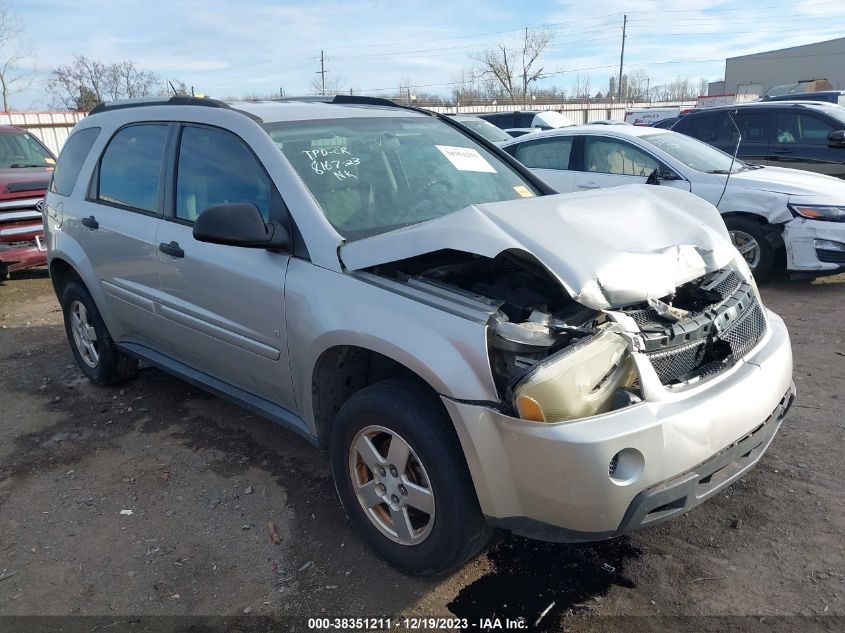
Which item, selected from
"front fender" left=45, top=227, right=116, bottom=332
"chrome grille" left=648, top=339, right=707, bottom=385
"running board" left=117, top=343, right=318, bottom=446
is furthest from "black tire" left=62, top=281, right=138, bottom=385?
"chrome grille" left=648, top=339, right=707, bottom=385

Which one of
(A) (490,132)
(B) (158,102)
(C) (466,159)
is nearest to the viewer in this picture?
(C) (466,159)

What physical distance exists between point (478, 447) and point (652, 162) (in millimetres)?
5736

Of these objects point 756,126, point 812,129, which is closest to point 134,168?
point 756,126

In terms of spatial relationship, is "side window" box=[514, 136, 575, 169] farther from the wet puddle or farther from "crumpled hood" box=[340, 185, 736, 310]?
the wet puddle

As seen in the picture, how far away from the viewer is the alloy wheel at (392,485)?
8.29 feet

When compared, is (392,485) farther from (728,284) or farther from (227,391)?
(728,284)

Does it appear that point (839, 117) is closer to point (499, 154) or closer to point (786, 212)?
point (786, 212)

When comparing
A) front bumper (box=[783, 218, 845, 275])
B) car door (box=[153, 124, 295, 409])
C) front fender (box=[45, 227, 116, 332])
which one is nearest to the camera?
car door (box=[153, 124, 295, 409])

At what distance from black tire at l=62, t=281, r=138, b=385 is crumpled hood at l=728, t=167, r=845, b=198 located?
5.91m

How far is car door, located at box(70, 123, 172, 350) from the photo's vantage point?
12.5 ft

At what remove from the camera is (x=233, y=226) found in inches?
109

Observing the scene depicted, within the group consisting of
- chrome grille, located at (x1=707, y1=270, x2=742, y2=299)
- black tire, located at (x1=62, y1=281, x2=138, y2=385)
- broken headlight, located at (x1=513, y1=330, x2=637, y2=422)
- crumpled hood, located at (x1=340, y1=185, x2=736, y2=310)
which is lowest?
black tire, located at (x1=62, y1=281, x2=138, y2=385)

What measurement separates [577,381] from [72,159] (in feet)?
13.7

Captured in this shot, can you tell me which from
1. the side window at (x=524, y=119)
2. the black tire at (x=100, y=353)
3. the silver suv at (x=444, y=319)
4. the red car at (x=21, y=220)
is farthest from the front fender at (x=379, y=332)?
the side window at (x=524, y=119)
